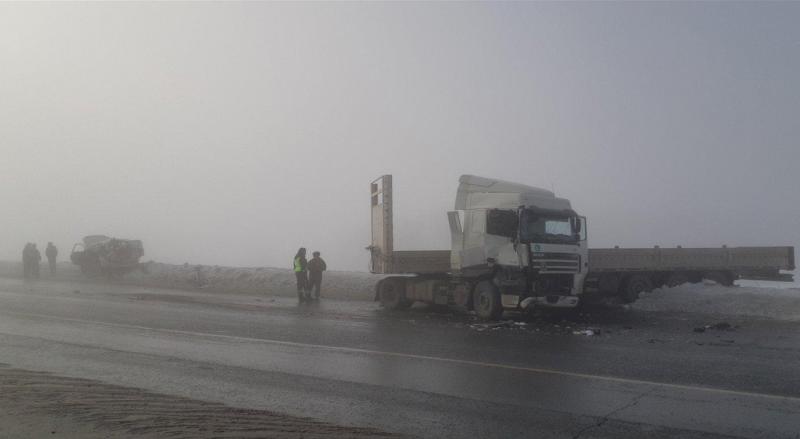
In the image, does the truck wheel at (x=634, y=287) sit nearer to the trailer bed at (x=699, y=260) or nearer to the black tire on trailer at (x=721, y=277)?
the trailer bed at (x=699, y=260)

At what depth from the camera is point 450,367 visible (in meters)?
10.6

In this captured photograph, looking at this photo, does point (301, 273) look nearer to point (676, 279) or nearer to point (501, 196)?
point (501, 196)

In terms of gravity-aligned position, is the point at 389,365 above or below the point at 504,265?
below

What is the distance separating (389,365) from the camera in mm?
10758

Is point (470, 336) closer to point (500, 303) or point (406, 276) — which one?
point (500, 303)

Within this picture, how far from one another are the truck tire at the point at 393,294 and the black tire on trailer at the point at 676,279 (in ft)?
29.3

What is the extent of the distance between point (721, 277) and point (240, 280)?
19.8 metres

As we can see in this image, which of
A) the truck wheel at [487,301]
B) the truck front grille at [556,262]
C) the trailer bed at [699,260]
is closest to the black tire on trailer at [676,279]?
the trailer bed at [699,260]

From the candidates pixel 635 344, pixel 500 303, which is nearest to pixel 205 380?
pixel 635 344

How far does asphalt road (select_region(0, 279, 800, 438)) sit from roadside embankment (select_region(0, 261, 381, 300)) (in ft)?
30.3

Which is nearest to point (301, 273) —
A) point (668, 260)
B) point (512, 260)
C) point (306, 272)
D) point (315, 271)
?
point (306, 272)

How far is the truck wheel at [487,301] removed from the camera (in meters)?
18.1

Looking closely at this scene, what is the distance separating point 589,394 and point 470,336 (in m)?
6.13

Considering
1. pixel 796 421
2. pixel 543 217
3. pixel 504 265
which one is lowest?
pixel 796 421
